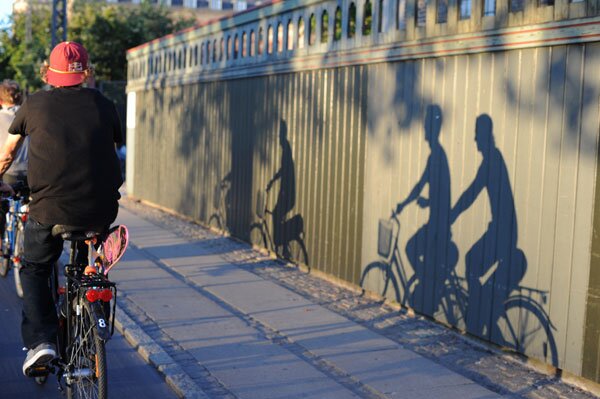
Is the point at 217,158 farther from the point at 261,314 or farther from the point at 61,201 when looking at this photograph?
the point at 61,201

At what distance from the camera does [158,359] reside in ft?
22.5

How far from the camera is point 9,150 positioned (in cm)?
577

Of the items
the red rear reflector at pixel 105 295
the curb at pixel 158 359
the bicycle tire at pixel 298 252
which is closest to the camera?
the red rear reflector at pixel 105 295

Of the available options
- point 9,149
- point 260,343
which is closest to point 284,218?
point 260,343

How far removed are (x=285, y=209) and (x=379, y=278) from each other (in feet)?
9.06

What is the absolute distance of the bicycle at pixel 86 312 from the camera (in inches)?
190

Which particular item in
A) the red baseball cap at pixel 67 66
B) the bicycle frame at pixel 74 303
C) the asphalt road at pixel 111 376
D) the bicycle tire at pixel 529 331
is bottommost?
the asphalt road at pixel 111 376

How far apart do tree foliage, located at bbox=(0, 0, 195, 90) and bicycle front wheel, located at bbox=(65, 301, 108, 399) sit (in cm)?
3238

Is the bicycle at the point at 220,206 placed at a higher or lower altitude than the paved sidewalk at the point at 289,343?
higher

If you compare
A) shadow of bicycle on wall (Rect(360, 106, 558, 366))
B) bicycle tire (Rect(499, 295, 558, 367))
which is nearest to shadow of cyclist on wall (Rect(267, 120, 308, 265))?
shadow of bicycle on wall (Rect(360, 106, 558, 366))

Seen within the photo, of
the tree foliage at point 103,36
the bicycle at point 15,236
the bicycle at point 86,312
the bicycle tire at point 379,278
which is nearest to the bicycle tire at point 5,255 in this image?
the bicycle at point 15,236

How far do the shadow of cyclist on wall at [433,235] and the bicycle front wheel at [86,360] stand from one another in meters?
3.71

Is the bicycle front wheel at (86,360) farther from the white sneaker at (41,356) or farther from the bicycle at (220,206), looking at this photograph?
the bicycle at (220,206)

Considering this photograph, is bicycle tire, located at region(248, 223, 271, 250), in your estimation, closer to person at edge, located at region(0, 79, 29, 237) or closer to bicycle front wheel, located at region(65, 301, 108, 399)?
person at edge, located at region(0, 79, 29, 237)
